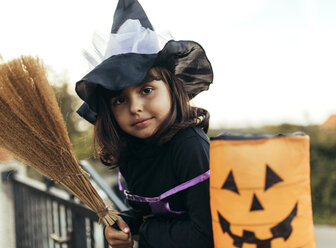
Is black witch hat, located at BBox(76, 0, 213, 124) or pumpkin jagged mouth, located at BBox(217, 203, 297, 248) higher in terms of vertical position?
black witch hat, located at BBox(76, 0, 213, 124)

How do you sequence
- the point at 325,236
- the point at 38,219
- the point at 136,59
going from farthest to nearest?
the point at 325,236
the point at 38,219
the point at 136,59

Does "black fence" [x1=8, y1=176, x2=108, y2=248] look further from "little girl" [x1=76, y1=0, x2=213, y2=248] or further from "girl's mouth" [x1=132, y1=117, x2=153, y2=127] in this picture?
"girl's mouth" [x1=132, y1=117, x2=153, y2=127]

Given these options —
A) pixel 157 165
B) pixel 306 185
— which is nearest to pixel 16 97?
pixel 157 165

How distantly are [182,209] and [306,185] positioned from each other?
488 mm

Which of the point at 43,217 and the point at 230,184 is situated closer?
the point at 230,184

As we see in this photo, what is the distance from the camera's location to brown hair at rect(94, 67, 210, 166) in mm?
1281

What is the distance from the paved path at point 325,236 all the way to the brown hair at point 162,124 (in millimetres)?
4266

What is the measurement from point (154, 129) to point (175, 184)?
0.25 meters

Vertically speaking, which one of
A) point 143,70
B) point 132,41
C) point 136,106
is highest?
point 132,41

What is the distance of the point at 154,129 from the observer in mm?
1307

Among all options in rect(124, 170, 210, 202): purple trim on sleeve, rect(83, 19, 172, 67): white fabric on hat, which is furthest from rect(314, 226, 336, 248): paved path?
rect(83, 19, 172, 67): white fabric on hat

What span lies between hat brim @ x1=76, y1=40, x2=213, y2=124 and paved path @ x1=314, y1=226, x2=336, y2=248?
4.25 meters

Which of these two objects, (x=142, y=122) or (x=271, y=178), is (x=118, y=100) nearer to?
(x=142, y=122)

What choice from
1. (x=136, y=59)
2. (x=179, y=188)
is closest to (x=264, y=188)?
(x=179, y=188)
